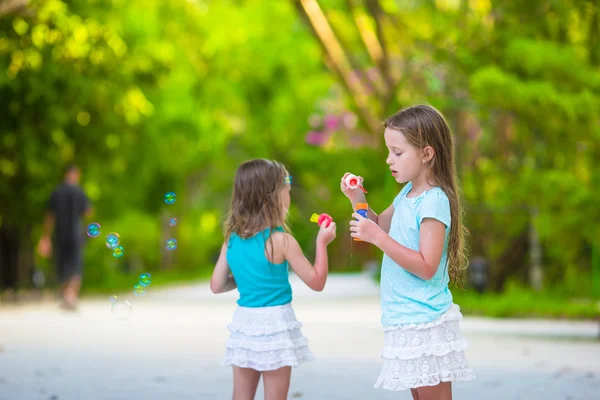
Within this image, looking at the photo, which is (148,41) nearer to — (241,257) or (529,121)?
(529,121)

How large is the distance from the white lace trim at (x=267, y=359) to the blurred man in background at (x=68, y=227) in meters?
10.7

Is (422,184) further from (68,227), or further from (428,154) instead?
(68,227)

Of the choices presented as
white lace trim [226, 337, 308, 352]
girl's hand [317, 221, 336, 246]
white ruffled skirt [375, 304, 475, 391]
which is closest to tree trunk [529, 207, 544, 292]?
white lace trim [226, 337, 308, 352]

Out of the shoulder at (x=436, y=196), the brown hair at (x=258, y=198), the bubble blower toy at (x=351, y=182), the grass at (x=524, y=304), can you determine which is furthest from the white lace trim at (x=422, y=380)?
the grass at (x=524, y=304)

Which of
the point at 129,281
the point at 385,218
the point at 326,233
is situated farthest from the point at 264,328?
the point at 129,281

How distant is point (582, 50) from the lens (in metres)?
14.1

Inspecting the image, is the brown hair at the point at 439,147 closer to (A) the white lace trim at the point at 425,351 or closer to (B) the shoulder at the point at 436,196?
(B) the shoulder at the point at 436,196

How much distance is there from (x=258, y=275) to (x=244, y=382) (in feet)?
1.75

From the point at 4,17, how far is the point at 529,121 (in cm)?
884

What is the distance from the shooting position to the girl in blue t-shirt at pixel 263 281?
5109mm

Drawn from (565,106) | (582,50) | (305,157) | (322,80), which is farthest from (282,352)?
(322,80)

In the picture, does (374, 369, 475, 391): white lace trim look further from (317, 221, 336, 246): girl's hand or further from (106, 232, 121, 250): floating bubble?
(106, 232, 121, 250): floating bubble

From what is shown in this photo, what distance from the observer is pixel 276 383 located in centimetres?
513

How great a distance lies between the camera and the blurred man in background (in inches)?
610
